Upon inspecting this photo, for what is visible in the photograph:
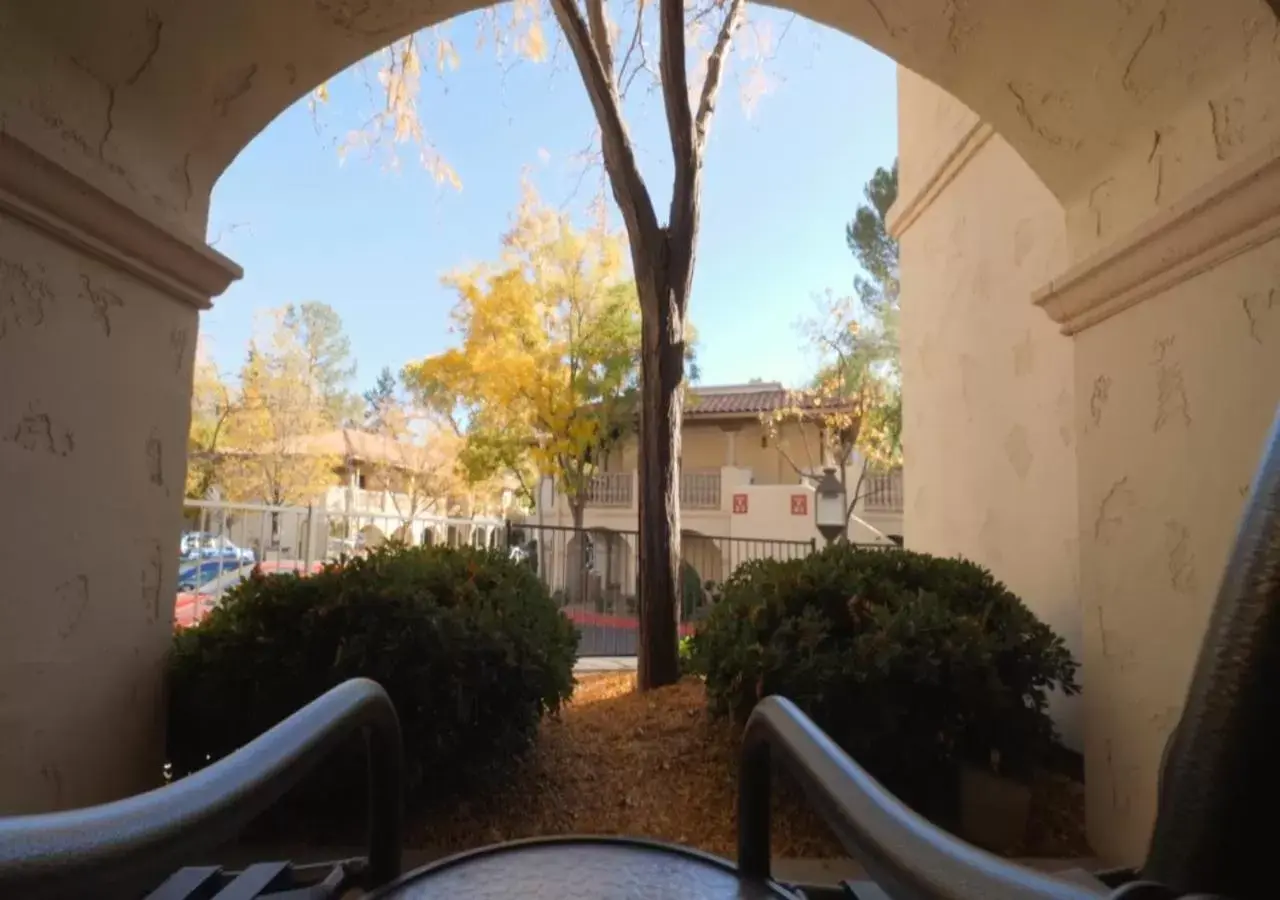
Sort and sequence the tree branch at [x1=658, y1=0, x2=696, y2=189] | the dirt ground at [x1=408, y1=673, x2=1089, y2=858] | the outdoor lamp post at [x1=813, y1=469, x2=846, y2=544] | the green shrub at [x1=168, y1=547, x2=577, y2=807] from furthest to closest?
1. the outdoor lamp post at [x1=813, y1=469, x2=846, y2=544]
2. the tree branch at [x1=658, y1=0, x2=696, y2=189]
3. the dirt ground at [x1=408, y1=673, x2=1089, y2=858]
4. the green shrub at [x1=168, y1=547, x2=577, y2=807]

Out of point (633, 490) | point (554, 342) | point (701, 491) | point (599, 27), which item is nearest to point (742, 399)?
point (701, 491)

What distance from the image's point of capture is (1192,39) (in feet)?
7.34

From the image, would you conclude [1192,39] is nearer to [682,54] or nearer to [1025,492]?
[1025,492]

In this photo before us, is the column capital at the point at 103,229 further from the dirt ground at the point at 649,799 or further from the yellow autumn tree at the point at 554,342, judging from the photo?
the yellow autumn tree at the point at 554,342

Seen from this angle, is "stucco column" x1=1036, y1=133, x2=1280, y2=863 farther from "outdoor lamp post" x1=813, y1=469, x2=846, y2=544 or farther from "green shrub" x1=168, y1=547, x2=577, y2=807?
"outdoor lamp post" x1=813, y1=469, x2=846, y2=544

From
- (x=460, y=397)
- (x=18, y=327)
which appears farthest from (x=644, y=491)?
(x=460, y=397)

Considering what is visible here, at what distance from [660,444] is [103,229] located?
3.48m

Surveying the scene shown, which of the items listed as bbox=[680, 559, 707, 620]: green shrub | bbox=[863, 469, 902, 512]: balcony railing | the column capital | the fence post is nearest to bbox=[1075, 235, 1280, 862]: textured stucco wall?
the column capital

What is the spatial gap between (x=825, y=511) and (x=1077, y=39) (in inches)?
238

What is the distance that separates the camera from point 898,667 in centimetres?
283

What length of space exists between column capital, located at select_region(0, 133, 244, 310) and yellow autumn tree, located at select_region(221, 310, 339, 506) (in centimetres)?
1601

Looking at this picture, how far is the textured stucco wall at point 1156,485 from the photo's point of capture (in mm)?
2146

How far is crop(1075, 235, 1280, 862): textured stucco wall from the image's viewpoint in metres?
2.15

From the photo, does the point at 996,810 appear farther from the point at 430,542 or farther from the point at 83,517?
the point at 83,517
